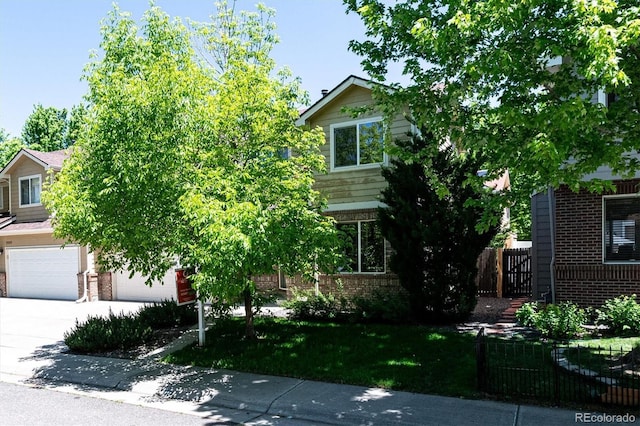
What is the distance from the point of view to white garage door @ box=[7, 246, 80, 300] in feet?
70.6

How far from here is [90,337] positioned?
1131 centimetres

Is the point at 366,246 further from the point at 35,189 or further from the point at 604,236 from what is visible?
the point at 35,189

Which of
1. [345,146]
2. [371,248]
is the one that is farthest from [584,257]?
[345,146]

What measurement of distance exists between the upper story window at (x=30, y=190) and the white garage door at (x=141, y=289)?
20.5ft

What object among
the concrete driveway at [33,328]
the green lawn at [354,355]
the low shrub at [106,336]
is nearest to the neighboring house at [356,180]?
the green lawn at [354,355]

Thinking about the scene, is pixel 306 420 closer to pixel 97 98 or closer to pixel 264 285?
pixel 97 98

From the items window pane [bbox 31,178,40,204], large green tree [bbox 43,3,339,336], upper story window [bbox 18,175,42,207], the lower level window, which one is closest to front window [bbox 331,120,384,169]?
the lower level window

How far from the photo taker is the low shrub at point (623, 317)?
10148 millimetres

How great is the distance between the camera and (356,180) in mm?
15086

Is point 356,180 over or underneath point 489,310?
over

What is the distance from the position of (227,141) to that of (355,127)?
605 cm

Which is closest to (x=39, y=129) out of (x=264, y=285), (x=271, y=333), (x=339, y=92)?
(x=264, y=285)

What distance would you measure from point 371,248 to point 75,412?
9.26m
